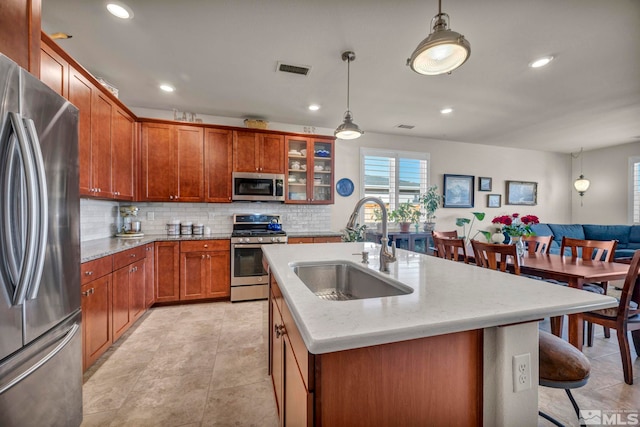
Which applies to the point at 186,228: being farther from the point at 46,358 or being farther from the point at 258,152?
the point at 46,358

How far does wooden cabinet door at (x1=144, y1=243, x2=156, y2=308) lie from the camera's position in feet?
10.4

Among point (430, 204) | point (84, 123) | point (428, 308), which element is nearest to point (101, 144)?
point (84, 123)

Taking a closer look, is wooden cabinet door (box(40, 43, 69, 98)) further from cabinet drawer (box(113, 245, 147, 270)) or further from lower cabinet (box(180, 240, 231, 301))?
lower cabinet (box(180, 240, 231, 301))

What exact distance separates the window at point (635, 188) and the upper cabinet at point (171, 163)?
824cm

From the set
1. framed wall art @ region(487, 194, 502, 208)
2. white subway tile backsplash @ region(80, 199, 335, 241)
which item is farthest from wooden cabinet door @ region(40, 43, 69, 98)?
framed wall art @ region(487, 194, 502, 208)

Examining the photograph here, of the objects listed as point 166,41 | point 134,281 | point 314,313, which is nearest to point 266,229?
point 134,281

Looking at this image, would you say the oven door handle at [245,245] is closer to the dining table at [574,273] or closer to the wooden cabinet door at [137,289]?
the wooden cabinet door at [137,289]

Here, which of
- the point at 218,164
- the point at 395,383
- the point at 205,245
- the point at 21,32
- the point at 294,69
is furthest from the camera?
the point at 218,164

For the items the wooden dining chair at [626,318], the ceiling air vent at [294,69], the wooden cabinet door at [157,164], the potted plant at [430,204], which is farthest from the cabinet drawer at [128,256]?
the potted plant at [430,204]

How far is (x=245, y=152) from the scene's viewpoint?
389cm

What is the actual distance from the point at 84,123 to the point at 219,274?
7.09 feet

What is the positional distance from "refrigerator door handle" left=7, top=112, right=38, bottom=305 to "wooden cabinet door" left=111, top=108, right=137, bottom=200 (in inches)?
85.1

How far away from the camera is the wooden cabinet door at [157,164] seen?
138 inches

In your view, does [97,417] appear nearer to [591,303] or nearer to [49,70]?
[49,70]
